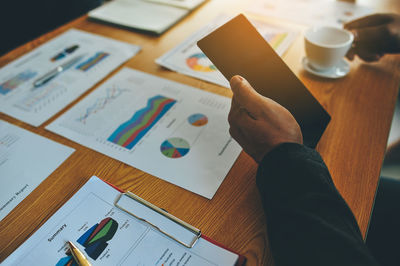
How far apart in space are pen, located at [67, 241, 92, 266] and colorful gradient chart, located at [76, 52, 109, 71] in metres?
0.48

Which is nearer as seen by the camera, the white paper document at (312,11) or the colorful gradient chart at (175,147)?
the colorful gradient chart at (175,147)

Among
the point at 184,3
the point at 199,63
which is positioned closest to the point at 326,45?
the point at 199,63

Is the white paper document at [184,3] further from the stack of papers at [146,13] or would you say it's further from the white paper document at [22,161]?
the white paper document at [22,161]

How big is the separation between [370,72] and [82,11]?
4.07ft

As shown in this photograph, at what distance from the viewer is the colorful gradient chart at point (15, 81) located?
2.21 ft

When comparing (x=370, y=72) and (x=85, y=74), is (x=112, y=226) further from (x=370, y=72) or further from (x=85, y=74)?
(x=370, y=72)

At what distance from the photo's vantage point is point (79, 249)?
0.38m

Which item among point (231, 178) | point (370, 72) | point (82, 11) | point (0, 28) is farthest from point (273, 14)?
point (0, 28)

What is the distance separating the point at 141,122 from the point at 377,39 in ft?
1.90

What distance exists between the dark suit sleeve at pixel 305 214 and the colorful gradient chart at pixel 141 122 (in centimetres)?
25

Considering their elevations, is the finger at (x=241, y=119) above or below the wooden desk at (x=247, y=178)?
above

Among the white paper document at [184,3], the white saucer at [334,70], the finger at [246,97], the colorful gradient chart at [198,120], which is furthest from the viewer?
the white paper document at [184,3]

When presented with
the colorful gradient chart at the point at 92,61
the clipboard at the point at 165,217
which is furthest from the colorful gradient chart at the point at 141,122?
the colorful gradient chart at the point at 92,61

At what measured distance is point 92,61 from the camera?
0.75 m
